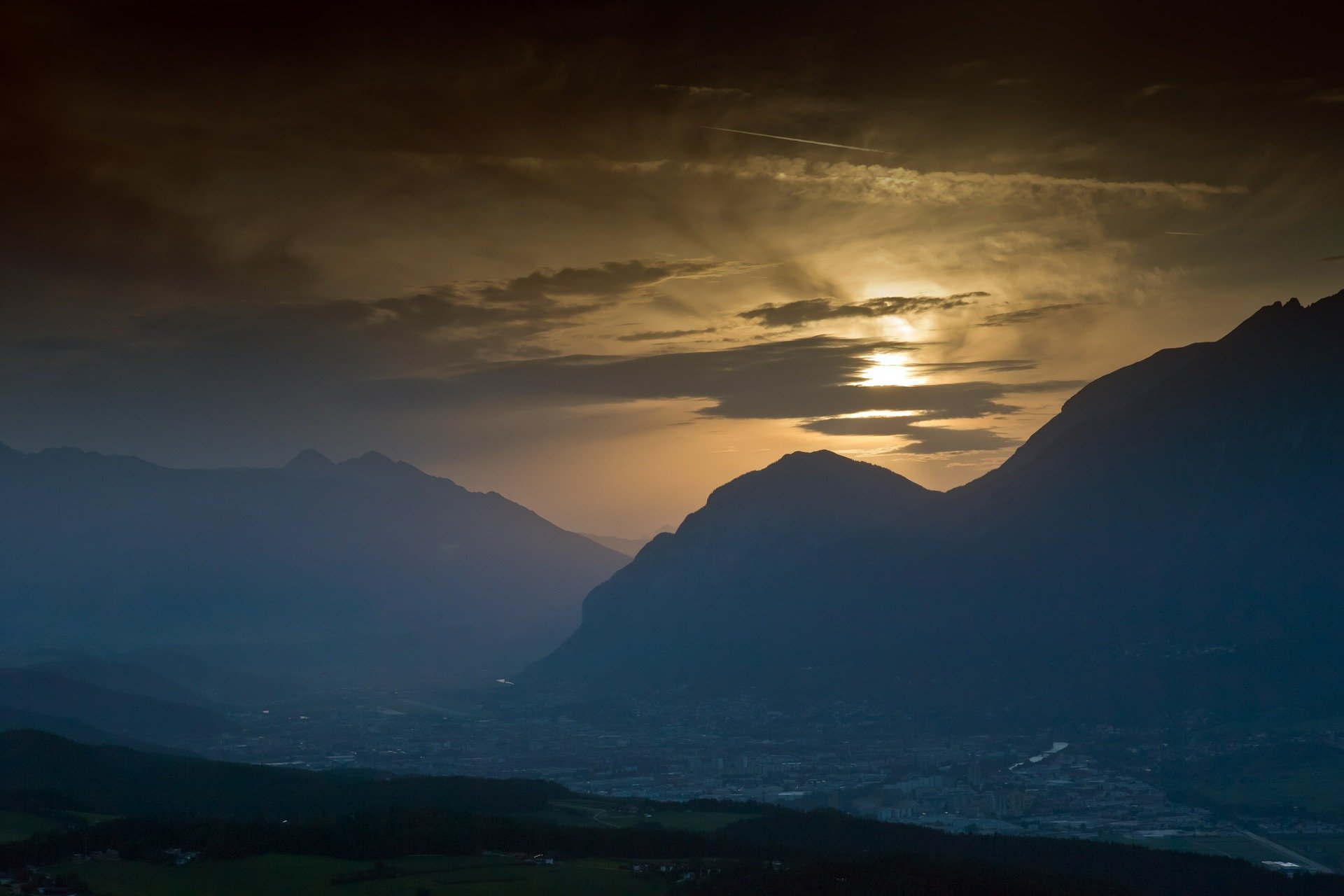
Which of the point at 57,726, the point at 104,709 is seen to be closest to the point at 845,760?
the point at 57,726

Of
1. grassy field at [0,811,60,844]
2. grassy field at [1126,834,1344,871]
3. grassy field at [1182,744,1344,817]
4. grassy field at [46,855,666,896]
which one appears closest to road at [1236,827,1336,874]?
grassy field at [1126,834,1344,871]

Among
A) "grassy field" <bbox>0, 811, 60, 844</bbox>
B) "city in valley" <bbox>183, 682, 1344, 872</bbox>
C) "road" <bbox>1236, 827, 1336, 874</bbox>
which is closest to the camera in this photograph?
"grassy field" <bbox>0, 811, 60, 844</bbox>

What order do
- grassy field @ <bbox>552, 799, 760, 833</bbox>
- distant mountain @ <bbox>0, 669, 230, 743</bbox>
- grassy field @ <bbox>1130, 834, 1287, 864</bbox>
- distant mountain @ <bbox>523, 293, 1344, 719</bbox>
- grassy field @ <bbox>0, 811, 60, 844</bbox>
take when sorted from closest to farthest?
grassy field @ <bbox>0, 811, 60, 844</bbox> < grassy field @ <bbox>1130, 834, 1287, 864</bbox> < grassy field @ <bbox>552, 799, 760, 833</bbox> < distant mountain @ <bbox>523, 293, 1344, 719</bbox> < distant mountain @ <bbox>0, 669, 230, 743</bbox>

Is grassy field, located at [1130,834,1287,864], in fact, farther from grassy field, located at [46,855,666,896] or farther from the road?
grassy field, located at [46,855,666,896]

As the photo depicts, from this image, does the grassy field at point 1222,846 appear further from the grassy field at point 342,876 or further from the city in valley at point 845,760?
the grassy field at point 342,876

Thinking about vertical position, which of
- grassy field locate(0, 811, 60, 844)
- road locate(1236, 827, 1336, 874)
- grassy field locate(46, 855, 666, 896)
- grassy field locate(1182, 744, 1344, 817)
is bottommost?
road locate(1236, 827, 1336, 874)

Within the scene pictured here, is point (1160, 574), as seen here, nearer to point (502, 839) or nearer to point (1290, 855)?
point (1290, 855)

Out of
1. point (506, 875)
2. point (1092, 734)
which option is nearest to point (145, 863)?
point (506, 875)

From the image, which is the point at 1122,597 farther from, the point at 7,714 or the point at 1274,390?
the point at 7,714
